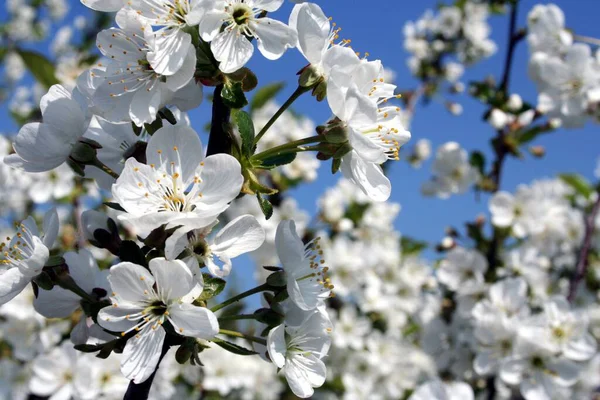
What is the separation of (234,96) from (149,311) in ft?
1.57

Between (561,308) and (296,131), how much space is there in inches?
91.6

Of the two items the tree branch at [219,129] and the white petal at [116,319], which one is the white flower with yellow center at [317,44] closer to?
the tree branch at [219,129]

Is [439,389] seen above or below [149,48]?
below

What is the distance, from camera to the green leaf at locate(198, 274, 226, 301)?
1207 millimetres

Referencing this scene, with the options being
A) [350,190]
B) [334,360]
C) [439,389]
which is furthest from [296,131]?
[439,389]

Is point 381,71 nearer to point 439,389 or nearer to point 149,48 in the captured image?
point 149,48

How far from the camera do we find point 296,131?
453 centimetres

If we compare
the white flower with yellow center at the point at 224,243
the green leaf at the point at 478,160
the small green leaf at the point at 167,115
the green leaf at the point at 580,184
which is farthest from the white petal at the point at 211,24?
the green leaf at the point at 580,184

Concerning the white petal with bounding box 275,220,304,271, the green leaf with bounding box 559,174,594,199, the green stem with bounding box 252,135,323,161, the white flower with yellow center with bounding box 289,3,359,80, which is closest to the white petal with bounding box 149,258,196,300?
the white petal with bounding box 275,220,304,271

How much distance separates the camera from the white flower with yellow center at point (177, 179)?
119 cm

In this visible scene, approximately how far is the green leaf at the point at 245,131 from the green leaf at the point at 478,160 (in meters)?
2.69

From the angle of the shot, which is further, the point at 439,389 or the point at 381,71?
the point at 439,389

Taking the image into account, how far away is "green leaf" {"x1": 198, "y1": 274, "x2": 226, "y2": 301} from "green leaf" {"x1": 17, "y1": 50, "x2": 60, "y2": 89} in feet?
8.23

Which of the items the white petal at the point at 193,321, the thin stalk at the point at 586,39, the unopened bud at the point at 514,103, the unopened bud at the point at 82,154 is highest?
the thin stalk at the point at 586,39
